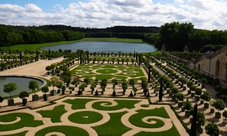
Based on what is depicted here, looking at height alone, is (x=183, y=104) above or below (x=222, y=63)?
below

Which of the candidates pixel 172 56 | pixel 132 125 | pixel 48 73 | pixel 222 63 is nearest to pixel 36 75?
pixel 48 73

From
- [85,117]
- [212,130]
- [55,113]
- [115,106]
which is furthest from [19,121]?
[212,130]

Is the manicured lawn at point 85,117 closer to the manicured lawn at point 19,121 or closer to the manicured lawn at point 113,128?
the manicured lawn at point 113,128

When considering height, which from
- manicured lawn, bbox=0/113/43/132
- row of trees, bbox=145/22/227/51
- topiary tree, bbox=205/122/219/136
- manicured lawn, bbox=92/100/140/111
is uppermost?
row of trees, bbox=145/22/227/51

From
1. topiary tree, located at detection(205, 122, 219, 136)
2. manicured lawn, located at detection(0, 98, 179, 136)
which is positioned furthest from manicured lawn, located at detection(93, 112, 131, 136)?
topiary tree, located at detection(205, 122, 219, 136)

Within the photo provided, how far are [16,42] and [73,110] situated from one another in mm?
115245

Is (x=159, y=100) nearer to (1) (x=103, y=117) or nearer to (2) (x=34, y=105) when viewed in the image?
(1) (x=103, y=117)

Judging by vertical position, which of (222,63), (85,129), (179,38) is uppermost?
(179,38)

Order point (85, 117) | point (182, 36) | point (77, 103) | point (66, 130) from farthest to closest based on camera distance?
point (182, 36)
point (77, 103)
point (85, 117)
point (66, 130)

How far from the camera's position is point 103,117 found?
90.3 ft

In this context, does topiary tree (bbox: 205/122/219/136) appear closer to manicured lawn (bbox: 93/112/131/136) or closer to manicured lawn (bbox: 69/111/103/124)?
manicured lawn (bbox: 93/112/131/136)

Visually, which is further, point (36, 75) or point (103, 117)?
point (36, 75)

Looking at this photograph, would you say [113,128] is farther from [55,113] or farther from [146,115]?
[55,113]

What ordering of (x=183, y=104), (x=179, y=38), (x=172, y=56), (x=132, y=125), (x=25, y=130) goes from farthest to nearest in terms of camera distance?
(x=179, y=38)
(x=172, y=56)
(x=183, y=104)
(x=132, y=125)
(x=25, y=130)
